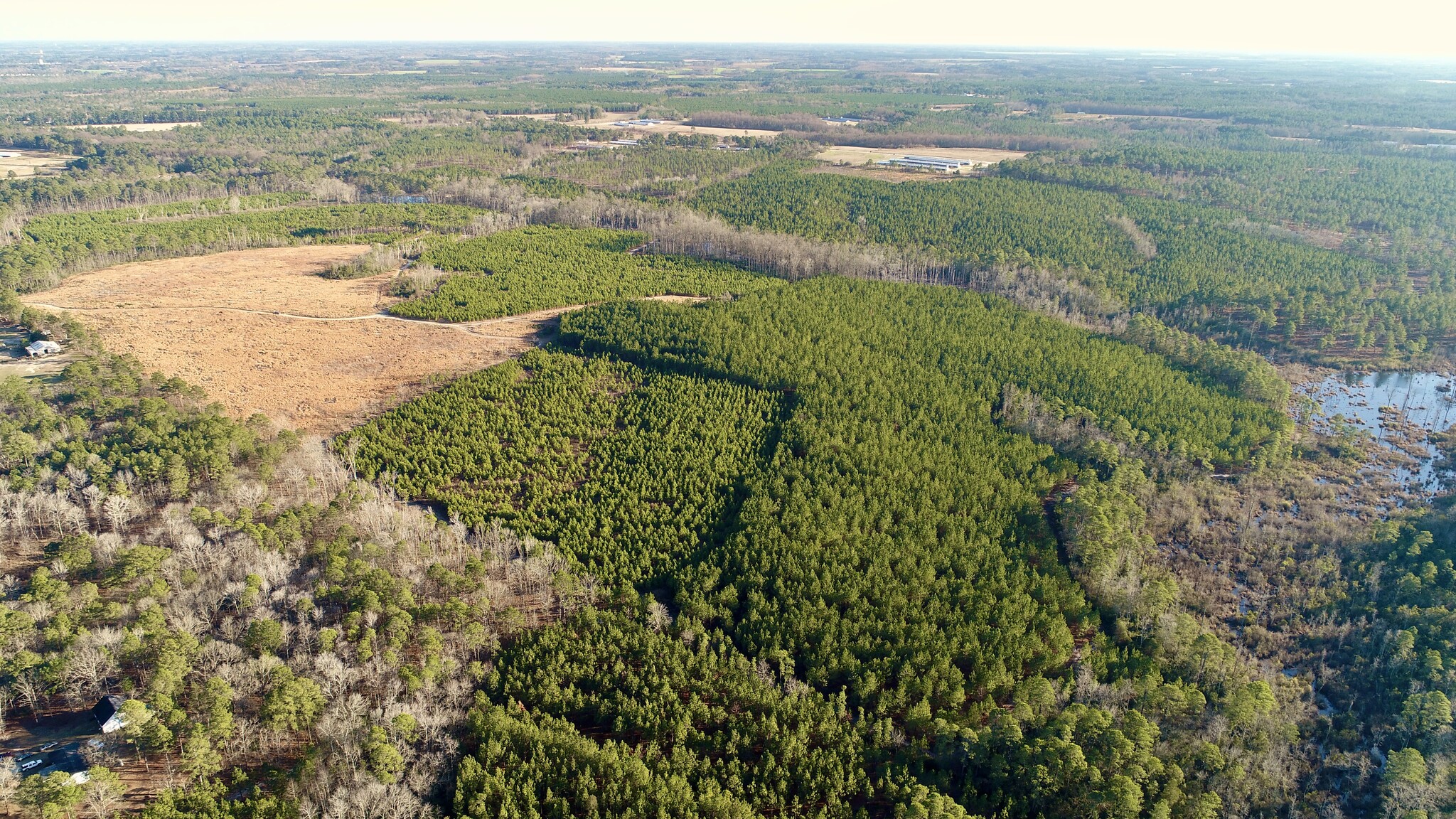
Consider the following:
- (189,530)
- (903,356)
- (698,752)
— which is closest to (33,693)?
(189,530)

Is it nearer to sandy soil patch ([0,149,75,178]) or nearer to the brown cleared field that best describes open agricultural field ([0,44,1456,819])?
the brown cleared field

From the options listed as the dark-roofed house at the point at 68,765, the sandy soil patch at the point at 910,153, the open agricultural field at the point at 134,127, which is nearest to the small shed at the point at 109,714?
the dark-roofed house at the point at 68,765

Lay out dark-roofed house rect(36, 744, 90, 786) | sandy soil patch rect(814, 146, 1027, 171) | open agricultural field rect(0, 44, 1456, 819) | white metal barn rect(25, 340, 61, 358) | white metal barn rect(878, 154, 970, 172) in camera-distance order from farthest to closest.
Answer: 1. sandy soil patch rect(814, 146, 1027, 171)
2. white metal barn rect(878, 154, 970, 172)
3. white metal barn rect(25, 340, 61, 358)
4. open agricultural field rect(0, 44, 1456, 819)
5. dark-roofed house rect(36, 744, 90, 786)

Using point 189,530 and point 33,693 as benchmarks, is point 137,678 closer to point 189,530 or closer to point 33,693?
point 33,693

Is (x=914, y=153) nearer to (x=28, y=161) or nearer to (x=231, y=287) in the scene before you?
(x=231, y=287)

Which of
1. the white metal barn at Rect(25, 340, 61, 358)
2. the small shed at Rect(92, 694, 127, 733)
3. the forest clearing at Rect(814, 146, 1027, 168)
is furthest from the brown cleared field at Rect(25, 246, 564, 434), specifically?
the forest clearing at Rect(814, 146, 1027, 168)

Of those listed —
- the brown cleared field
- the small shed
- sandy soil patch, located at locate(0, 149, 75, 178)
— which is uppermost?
sandy soil patch, located at locate(0, 149, 75, 178)

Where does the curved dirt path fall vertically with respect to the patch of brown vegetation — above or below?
below
